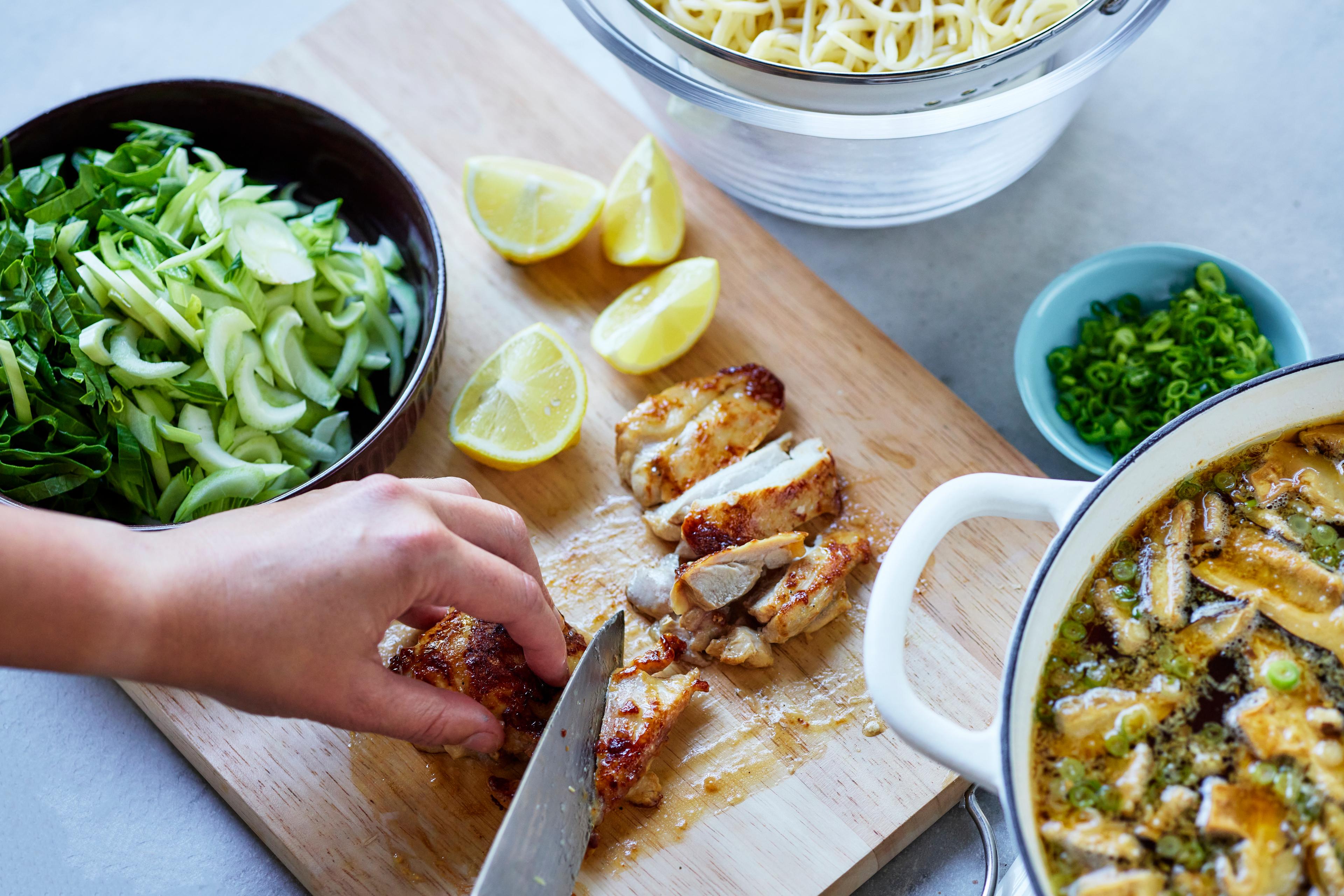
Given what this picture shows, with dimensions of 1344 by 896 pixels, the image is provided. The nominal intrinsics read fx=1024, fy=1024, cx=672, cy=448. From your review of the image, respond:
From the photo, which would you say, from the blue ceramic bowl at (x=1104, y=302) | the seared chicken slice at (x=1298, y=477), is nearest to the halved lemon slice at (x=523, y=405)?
the blue ceramic bowl at (x=1104, y=302)

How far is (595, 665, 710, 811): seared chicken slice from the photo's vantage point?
6.84 ft

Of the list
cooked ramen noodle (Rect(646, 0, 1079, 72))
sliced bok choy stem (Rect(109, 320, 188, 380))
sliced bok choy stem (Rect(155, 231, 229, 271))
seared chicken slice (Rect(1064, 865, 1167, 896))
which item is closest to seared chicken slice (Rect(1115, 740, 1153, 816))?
seared chicken slice (Rect(1064, 865, 1167, 896))

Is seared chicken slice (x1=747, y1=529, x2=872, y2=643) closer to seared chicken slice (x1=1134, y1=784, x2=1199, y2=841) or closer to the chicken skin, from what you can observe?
the chicken skin

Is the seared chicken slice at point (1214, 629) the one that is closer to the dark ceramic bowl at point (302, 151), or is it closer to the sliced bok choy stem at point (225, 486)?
the dark ceramic bowl at point (302, 151)

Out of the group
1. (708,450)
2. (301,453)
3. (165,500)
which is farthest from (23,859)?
(708,450)

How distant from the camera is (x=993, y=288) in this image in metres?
3.02

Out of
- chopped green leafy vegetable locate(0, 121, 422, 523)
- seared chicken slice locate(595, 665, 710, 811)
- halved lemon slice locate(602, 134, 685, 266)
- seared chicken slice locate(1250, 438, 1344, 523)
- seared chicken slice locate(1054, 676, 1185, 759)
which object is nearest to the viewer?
seared chicken slice locate(1054, 676, 1185, 759)

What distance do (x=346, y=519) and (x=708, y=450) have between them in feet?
3.17

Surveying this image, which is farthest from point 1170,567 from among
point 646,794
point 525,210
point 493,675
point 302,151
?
point 302,151

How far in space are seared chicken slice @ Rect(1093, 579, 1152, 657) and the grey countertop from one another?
652 mm

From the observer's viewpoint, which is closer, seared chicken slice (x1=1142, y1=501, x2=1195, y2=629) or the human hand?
the human hand

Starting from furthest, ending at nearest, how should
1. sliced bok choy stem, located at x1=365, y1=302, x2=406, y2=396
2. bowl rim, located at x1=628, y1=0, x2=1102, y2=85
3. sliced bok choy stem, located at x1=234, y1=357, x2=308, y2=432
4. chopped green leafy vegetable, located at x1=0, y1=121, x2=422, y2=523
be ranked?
sliced bok choy stem, located at x1=365, y1=302, x2=406, y2=396 → sliced bok choy stem, located at x1=234, y1=357, x2=308, y2=432 → chopped green leafy vegetable, located at x1=0, y1=121, x2=422, y2=523 → bowl rim, located at x1=628, y1=0, x2=1102, y2=85

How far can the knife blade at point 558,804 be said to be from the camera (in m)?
1.87

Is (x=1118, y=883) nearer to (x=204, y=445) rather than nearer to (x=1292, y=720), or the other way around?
(x=1292, y=720)
